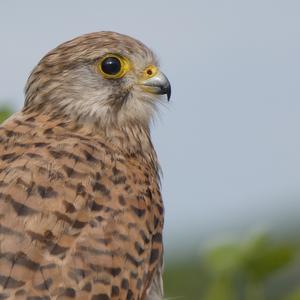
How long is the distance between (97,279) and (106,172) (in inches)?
34.9

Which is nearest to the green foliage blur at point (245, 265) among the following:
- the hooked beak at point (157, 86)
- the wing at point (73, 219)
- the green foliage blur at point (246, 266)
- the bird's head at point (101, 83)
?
the green foliage blur at point (246, 266)

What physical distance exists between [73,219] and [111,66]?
151 cm

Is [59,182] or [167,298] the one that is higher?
[59,182]

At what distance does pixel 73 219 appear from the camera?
837cm

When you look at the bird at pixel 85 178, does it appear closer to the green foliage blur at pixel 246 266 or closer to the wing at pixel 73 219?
the wing at pixel 73 219

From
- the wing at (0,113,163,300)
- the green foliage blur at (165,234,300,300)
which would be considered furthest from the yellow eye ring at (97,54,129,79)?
the green foliage blur at (165,234,300,300)

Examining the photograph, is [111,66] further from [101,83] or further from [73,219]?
[73,219]

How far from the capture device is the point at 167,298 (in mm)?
8602

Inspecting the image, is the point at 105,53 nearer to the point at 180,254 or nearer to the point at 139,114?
the point at 139,114

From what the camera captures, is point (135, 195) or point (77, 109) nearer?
point (135, 195)

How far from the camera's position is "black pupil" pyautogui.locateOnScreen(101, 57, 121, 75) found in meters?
9.57

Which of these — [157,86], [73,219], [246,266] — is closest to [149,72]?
[157,86]

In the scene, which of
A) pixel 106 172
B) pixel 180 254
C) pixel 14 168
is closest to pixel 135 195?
pixel 106 172

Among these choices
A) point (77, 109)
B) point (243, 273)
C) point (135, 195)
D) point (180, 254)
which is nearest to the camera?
point (243, 273)
